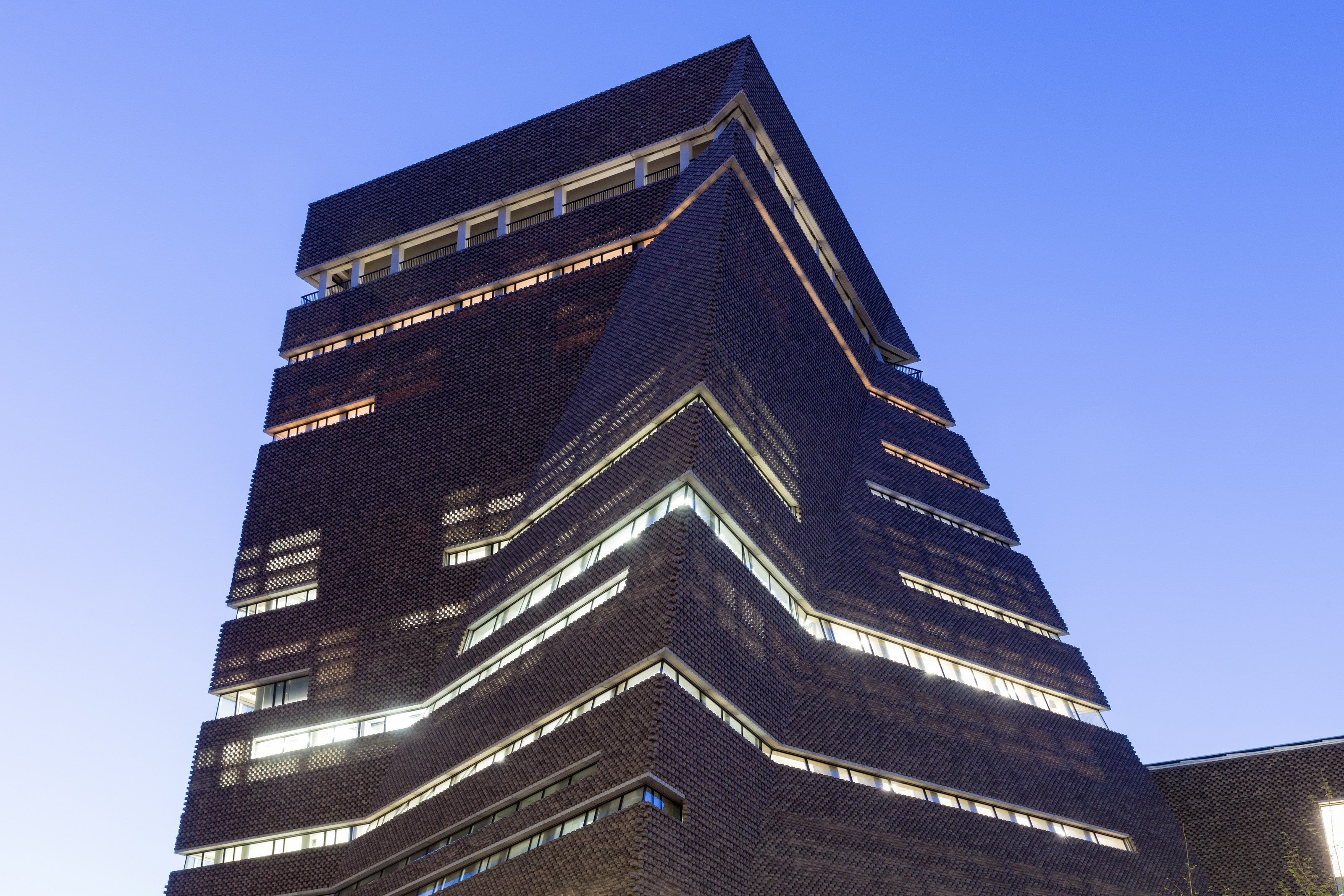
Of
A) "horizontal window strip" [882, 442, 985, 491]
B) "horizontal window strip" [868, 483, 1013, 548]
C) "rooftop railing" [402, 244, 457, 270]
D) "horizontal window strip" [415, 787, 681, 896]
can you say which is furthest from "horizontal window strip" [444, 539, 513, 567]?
"rooftop railing" [402, 244, 457, 270]

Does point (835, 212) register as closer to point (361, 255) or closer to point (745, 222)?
point (745, 222)

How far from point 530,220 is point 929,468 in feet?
103

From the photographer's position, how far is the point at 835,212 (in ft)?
274

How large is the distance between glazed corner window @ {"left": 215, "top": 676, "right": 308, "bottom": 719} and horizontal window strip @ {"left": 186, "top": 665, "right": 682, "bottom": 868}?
7.45 m

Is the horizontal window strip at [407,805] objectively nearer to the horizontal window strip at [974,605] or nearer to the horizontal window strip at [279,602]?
the horizontal window strip at [279,602]

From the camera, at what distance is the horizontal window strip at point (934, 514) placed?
7019 centimetres

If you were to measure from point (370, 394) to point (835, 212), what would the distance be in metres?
34.0

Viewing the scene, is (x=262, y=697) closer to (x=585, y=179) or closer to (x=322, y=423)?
(x=322, y=423)

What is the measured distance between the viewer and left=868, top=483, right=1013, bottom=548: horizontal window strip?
2763 inches

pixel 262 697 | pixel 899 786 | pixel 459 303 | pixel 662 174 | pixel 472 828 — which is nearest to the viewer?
pixel 472 828

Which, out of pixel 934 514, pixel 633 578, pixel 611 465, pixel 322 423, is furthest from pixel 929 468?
pixel 322 423

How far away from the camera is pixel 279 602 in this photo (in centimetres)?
6919

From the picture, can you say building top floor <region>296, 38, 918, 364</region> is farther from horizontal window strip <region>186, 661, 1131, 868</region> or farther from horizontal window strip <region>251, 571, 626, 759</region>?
horizontal window strip <region>186, 661, 1131, 868</region>

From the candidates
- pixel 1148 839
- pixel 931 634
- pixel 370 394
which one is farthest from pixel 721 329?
pixel 1148 839
